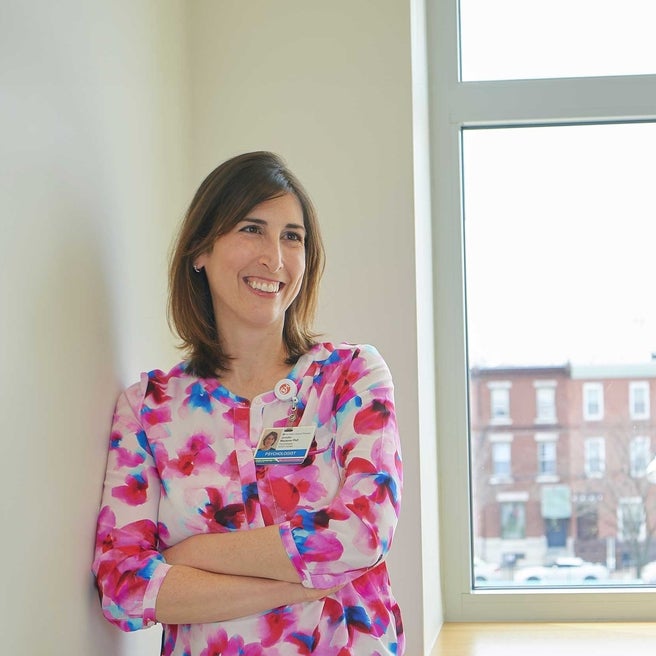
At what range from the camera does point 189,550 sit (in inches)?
71.2

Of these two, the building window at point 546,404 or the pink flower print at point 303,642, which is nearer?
the pink flower print at point 303,642

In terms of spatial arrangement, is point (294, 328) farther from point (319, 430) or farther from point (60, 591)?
point (60, 591)

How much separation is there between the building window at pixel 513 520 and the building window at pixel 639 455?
34cm

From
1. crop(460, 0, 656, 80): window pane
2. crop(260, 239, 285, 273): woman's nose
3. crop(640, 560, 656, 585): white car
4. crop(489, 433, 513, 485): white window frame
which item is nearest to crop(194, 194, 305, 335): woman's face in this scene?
crop(260, 239, 285, 273): woman's nose

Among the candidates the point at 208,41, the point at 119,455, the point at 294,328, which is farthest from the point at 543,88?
the point at 119,455

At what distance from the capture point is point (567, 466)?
119 inches

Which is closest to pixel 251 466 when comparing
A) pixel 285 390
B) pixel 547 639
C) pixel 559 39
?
pixel 285 390

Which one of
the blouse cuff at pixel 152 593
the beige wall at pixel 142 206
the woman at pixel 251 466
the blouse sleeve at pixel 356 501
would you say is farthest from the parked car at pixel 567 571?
the blouse cuff at pixel 152 593

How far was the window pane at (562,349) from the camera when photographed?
302 cm

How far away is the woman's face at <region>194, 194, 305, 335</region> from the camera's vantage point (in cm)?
197

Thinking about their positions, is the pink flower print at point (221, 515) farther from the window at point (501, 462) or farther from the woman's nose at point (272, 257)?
the window at point (501, 462)

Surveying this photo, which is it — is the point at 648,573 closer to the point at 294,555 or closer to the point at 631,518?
the point at 631,518

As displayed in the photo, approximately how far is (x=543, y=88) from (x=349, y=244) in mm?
832

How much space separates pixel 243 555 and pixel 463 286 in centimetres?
152
